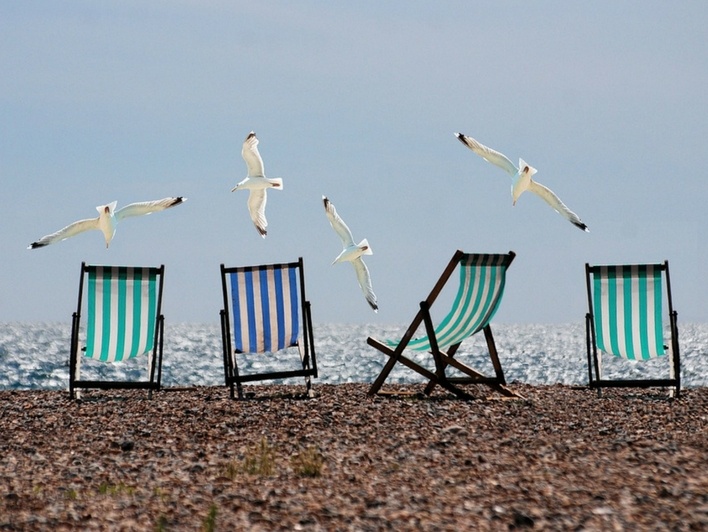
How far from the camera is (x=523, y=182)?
8352mm

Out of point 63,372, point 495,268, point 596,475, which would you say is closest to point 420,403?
point 495,268

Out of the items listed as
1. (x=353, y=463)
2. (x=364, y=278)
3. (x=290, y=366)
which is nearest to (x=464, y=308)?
(x=364, y=278)

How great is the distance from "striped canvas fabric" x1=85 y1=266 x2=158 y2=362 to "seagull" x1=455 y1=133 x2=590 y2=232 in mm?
2946

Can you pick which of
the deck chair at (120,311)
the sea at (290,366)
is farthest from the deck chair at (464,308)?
the sea at (290,366)

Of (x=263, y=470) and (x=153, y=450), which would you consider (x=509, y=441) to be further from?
(x=153, y=450)

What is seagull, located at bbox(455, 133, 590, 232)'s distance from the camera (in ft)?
26.7

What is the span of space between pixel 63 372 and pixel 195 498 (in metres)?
16.4

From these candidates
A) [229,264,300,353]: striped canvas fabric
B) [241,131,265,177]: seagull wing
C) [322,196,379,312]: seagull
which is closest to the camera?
[229,264,300,353]: striped canvas fabric

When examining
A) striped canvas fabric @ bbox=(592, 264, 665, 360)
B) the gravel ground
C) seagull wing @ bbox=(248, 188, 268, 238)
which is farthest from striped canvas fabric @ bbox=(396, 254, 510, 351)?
seagull wing @ bbox=(248, 188, 268, 238)

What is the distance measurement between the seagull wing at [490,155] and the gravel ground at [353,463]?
211cm

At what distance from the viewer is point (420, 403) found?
22.0 feet

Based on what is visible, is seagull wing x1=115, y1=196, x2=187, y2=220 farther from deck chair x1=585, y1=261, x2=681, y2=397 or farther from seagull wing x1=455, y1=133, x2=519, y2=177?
deck chair x1=585, y1=261, x2=681, y2=397

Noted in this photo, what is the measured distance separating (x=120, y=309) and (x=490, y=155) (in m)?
3.37

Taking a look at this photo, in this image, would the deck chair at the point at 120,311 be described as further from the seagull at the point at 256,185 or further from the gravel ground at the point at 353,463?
the seagull at the point at 256,185
